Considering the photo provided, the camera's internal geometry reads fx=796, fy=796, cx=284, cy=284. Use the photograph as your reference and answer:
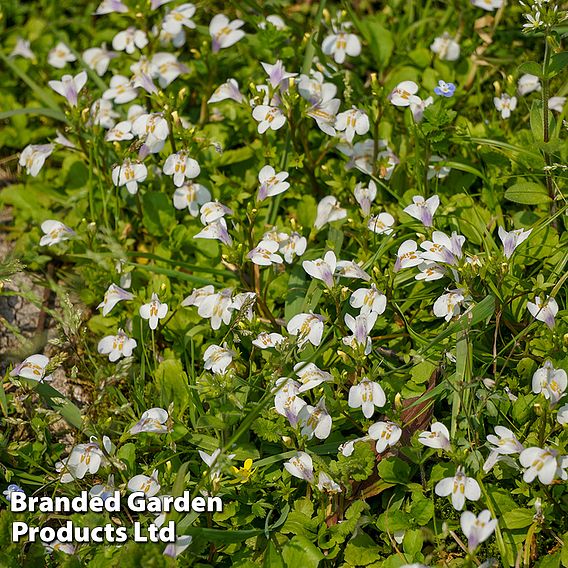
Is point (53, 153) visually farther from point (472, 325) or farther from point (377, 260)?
point (472, 325)

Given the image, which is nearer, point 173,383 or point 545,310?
point 545,310

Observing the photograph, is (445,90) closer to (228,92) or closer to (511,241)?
(511,241)

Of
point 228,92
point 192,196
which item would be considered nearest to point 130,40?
point 228,92

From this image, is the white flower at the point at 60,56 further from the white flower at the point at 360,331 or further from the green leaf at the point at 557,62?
the green leaf at the point at 557,62

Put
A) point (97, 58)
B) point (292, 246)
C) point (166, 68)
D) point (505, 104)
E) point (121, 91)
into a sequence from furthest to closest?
1. point (97, 58)
2. point (166, 68)
3. point (121, 91)
4. point (505, 104)
5. point (292, 246)

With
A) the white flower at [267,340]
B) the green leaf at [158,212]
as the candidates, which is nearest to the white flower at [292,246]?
the white flower at [267,340]

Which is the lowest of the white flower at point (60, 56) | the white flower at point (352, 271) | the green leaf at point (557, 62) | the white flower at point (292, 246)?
the white flower at point (292, 246)
